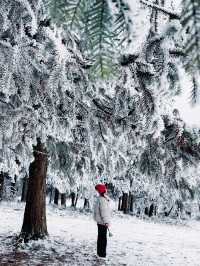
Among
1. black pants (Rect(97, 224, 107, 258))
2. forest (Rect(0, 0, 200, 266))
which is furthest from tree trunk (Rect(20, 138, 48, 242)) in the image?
black pants (Rect(97, 224, 107, 258))

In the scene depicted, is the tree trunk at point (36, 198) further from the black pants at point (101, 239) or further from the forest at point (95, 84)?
the black pants at point (101, 239)

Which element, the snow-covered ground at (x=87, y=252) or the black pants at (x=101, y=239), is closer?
the snow-covered ground at (x=87, y=252)

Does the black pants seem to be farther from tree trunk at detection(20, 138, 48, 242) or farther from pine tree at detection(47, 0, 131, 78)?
pine tree at detection(47, 0, 131, 78)

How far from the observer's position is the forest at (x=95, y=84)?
1.09 m

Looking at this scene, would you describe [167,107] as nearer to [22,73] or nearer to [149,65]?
[149,65]

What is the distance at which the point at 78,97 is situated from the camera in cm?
520

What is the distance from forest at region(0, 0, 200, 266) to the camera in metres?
1.09

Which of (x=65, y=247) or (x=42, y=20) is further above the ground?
(x=42, y=20)

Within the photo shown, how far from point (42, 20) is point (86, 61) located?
2.62 ft

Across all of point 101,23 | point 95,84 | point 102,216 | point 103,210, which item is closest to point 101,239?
point 102,216

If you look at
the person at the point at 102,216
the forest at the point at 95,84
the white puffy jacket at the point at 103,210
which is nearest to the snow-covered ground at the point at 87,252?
the forest at the point at 95,84

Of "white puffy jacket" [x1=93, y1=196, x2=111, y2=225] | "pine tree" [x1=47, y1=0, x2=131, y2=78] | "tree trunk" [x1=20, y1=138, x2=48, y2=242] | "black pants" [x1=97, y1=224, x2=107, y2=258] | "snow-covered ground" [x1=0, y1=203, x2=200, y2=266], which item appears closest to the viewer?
"pine tree" [x1=47, y1=0, x2=131, y2=78]

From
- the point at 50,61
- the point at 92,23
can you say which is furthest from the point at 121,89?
the point at 92,23

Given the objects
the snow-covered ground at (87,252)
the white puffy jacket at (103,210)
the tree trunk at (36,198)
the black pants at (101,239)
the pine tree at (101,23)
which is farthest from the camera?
the tree trunk at (36,198)
